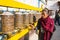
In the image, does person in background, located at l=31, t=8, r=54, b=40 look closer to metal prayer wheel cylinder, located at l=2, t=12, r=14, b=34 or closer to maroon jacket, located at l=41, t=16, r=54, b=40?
maroon jacket, located at l=41, t=16, r=54, b=40

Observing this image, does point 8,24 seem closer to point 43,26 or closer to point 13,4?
point 13,4

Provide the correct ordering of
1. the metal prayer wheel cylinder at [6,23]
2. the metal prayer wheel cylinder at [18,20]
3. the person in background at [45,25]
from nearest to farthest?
the metal prayer wheel cylinder at [6,23]
the metal prayer wheel cylinder at [18,20]
the person in background at [45,25]

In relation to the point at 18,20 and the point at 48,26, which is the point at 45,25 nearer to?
the point at 48,26

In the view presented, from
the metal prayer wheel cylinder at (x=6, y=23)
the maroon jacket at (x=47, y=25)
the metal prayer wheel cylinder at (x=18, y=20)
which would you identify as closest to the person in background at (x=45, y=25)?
the maroon jacket at (x=47, y=25)

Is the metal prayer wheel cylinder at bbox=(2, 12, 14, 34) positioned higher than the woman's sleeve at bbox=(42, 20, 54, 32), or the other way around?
the metal prayer wheel cylinder at bbox=(2, 12, 14, 34)

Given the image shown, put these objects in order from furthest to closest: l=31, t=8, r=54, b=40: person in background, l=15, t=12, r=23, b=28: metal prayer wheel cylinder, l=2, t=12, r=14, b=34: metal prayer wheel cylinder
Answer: l=31, t=8, r=54, b=40: person in background → l=15, t=12, r=23, b=28: metal prayer wheel cylinder → l=2, t=12, r=14, b=34: metal prayer wheel cylinder

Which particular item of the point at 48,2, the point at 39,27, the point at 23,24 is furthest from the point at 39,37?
the point at 48,2

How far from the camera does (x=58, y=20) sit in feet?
48.0

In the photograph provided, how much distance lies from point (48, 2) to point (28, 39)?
1400cm

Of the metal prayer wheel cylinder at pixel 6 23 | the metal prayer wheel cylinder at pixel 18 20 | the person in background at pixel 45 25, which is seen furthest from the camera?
the person in background at pixel 45 25

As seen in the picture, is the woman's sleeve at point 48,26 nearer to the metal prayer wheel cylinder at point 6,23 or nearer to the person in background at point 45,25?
the person in background at point 45,25

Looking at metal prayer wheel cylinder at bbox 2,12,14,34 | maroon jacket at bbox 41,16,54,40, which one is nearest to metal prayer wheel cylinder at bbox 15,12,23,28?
metal prayer wheel cylinder at bbox 2,12,14,34

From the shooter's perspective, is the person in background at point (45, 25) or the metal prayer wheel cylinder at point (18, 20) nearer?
the metal prayer wheel cylinder at point (18, 20)

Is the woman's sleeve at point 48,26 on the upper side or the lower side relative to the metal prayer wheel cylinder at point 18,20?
lower
